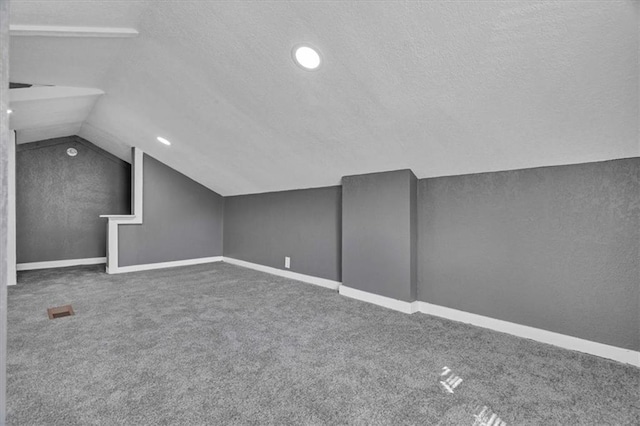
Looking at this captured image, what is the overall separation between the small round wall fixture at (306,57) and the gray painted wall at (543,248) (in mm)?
1396

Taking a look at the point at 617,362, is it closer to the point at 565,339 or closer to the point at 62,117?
the point at 565,339

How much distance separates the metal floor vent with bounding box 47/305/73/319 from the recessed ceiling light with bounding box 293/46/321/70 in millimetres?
2686

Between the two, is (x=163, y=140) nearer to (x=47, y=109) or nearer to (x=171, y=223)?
(x=47, y=109)

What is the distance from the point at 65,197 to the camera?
4.75m

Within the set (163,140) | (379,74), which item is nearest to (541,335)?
(379,74)

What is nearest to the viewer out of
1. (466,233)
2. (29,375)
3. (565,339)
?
(29,375)

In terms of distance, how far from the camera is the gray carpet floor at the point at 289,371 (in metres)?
1.22

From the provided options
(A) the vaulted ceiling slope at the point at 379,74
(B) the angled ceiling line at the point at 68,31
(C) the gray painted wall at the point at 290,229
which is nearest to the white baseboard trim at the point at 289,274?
(C) the gray painted wall at the point at 290,229

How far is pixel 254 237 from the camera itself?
14.8ft

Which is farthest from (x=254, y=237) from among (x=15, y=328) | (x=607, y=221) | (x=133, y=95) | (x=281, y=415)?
(x=607, y=221)

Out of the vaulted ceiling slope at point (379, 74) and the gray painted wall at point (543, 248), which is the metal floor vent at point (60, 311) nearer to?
the vaulted ceiling slope at point (379, 74)

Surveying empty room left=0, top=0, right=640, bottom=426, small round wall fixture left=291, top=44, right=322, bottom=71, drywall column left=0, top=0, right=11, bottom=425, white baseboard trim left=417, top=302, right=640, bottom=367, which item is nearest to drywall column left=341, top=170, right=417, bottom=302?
empty room left=0, top=0, right=640, bottom=426

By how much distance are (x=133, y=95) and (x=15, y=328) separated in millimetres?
2193

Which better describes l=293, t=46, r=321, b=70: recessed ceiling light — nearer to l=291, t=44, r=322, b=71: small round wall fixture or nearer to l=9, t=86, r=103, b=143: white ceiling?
l=291, t=44, r=322, b=71: small round wall fixture
